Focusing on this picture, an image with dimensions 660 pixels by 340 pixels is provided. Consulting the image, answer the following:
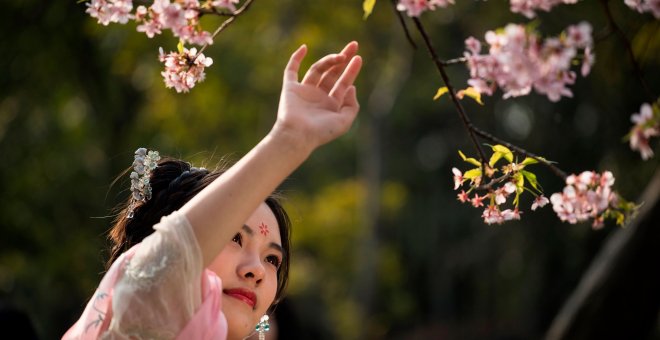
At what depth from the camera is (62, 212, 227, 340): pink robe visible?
78.0 inches

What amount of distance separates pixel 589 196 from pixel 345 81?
1.80 feet

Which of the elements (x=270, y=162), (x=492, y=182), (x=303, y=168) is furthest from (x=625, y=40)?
(x=303, y=168)

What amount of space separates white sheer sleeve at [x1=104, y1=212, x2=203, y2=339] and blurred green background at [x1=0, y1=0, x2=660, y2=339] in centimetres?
150

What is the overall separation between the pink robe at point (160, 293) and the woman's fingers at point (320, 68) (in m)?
0.40

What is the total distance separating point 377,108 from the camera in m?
15.4

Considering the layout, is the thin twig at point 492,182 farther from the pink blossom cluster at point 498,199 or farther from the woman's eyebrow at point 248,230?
the woman's eyebrow at point 248,230

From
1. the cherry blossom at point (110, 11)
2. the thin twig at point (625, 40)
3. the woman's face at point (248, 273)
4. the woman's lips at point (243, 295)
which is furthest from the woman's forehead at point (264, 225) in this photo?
the thin twig at point (625, 40)

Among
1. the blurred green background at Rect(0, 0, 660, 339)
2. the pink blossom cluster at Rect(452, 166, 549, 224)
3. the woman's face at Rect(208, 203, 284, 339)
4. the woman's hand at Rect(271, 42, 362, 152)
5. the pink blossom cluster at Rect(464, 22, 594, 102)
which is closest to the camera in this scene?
the pink blossom cluster at Rect(464, 22, 594, 102)

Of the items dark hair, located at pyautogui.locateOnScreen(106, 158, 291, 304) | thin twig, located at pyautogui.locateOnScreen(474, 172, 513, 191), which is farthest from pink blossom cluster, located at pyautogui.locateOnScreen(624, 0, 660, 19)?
dark hair, located at pyautogui.locateOnScreen(106, 158, 291, 304)

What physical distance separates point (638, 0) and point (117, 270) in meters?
1.16

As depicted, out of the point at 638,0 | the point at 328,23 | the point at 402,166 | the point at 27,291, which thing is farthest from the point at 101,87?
the point at 402,166

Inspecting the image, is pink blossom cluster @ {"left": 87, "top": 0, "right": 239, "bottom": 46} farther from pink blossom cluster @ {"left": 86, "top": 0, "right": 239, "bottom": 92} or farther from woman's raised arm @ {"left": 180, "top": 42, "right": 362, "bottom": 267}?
woman's raised arm @ {"left": 180, "top": 42, "right": 362, "bottom": 267}

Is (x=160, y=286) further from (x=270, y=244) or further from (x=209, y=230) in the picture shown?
(x=270, y=244)

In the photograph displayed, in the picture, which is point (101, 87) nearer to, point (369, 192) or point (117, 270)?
point (369, 192)
